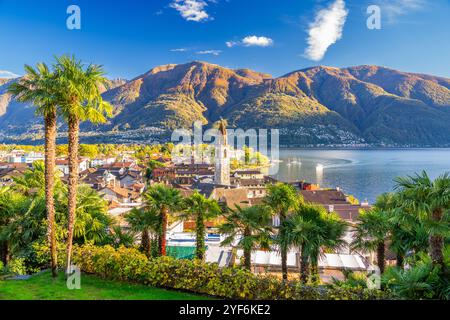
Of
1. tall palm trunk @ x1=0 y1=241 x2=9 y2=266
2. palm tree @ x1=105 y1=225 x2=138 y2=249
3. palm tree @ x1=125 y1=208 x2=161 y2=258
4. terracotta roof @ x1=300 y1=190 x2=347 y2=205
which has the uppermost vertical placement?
palm tree @ x1=125 y1=208 x2=161 y2=258

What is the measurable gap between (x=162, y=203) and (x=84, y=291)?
635cm

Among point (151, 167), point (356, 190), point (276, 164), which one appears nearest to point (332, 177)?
point (356, 190)

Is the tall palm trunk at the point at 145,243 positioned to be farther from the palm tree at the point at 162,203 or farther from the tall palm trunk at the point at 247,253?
the tall palm trunk at the point at 247,253

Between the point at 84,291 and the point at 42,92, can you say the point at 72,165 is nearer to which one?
the point at 42,92

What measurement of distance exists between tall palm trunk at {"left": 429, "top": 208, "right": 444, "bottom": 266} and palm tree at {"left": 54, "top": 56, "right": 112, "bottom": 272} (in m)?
10.5

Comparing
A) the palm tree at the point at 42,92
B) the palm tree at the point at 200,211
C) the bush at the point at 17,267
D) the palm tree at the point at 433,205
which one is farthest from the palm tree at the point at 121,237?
the palm tree at the point at 433,205

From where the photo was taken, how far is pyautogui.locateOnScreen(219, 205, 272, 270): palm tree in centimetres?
1472

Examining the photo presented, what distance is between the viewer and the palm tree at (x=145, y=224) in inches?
628

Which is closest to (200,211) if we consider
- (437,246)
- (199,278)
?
(199,278)

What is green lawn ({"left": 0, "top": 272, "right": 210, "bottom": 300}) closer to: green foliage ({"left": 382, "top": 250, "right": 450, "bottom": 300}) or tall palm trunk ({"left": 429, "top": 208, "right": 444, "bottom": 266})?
green foliage ({"left": 382, "top": 250, "right": 450, "bottom": 300})

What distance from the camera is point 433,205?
872cm

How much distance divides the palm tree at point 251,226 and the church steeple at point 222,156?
4857cm

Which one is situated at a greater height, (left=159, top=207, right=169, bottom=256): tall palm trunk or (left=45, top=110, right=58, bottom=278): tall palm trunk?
(left=45, top=110, right=58, bottom=278): tall palm trunk

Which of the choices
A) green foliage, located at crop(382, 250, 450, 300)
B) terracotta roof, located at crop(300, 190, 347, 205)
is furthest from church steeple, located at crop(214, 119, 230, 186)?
green foliage, located at crop(382, 250, 450, 300)
